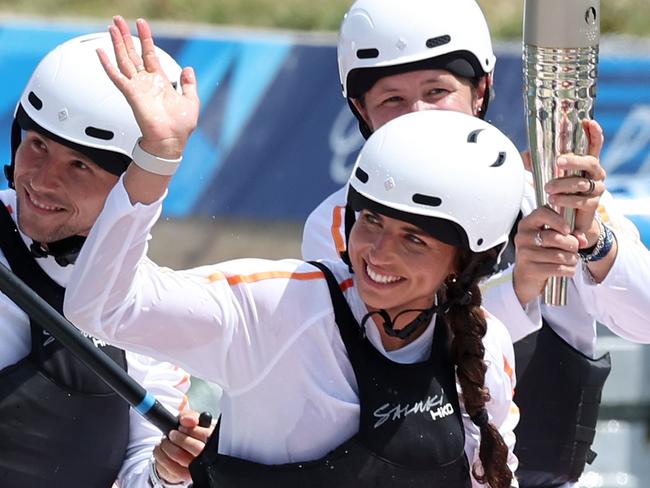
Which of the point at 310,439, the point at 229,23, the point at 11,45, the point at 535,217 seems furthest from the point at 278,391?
the point at 229,23

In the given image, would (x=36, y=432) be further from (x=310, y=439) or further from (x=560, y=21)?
(x=560, y=21)

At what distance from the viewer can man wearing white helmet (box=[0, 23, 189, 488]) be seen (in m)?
3.88

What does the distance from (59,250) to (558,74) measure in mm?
1522

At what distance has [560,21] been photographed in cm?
308

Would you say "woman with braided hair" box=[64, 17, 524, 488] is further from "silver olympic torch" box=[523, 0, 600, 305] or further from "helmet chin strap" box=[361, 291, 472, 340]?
"silver olympic torch" box=[523, 0, 600, 305]

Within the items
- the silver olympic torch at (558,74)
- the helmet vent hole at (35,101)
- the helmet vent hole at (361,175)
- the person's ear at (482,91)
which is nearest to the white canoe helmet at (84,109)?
the helmet vent hole at (35,101)

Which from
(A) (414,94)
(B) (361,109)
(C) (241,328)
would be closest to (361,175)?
(C) (241,328)

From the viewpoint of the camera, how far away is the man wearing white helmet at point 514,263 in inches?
155

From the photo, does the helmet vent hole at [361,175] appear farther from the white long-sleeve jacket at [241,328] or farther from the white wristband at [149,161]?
the white wristband at [149,161]

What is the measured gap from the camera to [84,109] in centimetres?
405

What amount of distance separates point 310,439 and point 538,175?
2.62 ft

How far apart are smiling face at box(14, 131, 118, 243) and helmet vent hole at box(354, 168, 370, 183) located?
0.91m

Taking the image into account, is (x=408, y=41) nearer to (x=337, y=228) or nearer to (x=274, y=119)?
(x=337, y=228)

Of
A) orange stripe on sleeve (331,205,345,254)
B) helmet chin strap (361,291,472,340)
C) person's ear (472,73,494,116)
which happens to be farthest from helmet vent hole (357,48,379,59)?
helmet chin strap (361,291,472,340)
